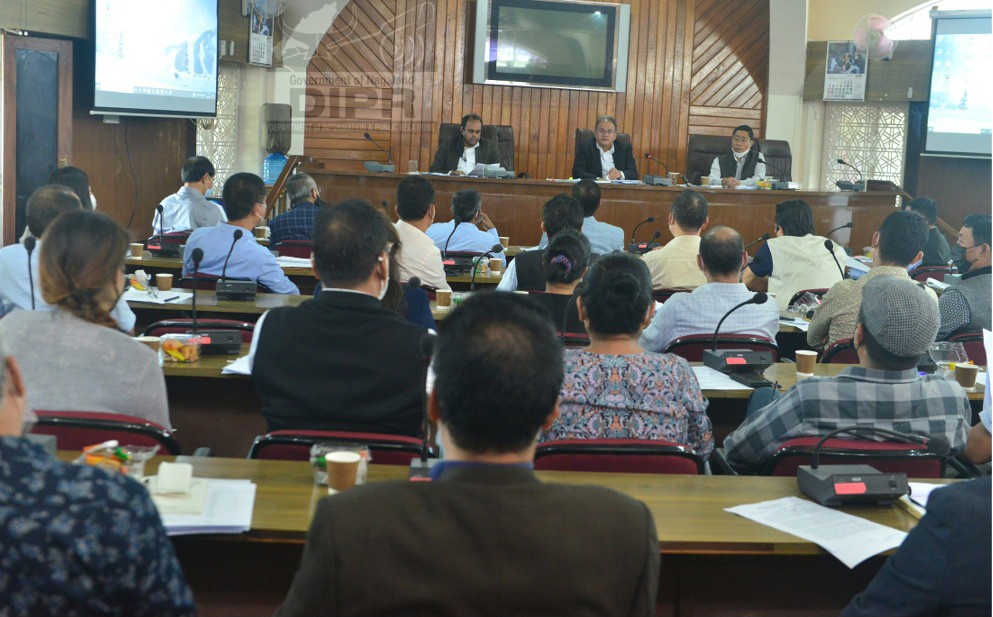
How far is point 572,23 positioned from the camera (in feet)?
34.0

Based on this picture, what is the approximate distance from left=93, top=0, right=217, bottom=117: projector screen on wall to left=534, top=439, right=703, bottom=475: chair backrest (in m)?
6.69

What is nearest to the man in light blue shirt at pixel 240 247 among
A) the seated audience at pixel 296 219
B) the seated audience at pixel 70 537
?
the seated audience at pixel 296 219

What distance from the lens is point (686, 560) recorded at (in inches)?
77.9

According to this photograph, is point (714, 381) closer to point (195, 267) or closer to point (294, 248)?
point (195, 267)

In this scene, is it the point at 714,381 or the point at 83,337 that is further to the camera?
the point at 714,381

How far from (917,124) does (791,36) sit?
1561 mm

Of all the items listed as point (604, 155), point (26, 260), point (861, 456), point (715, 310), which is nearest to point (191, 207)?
point (26, 260)

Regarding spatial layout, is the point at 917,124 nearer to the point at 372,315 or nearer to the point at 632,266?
the point at 632,266

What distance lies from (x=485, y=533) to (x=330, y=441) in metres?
1.00

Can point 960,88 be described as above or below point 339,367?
above

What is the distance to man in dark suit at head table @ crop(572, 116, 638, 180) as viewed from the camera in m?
9.08

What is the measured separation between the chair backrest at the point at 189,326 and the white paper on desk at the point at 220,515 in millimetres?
1573

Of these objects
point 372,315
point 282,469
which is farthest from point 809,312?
point 282,469

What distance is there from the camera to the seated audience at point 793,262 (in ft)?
18.4
